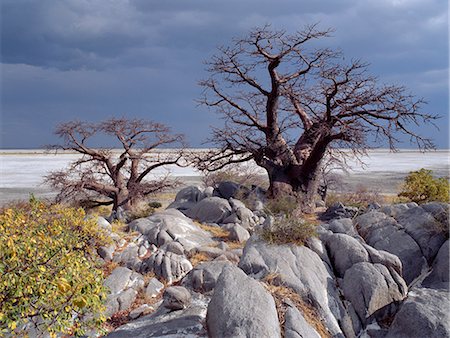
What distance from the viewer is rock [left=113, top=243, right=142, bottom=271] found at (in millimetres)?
11938

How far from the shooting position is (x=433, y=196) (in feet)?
71.3

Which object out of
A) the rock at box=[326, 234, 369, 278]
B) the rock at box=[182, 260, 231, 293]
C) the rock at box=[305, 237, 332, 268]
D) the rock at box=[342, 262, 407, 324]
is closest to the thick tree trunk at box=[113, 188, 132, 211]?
the rock at box=[182, 260, 231, 293]

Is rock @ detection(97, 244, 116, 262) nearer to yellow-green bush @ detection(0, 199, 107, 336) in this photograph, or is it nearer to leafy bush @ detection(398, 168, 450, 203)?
yellow-green bush @ detection(0, 199, 107, 336)

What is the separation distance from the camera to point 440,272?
1132 centimetres

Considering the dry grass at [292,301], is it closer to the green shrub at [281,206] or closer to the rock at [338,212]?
the green shrub at [281,206]

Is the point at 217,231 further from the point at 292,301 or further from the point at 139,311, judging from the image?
the point at 292,301

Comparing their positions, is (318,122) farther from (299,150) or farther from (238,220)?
(238,220)

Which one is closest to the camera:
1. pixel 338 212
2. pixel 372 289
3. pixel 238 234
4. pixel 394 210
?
pixel 372 289

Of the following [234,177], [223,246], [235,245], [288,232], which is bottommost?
[235,245]

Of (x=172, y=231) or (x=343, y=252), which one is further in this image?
(x=172, y=231)

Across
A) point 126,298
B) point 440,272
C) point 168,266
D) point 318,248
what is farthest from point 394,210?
point 126,298

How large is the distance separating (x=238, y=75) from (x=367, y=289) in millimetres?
16065

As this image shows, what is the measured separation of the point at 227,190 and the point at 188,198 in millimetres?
2204

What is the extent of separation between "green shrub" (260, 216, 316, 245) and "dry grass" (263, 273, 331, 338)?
1.51 m
